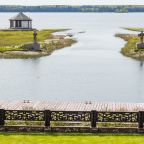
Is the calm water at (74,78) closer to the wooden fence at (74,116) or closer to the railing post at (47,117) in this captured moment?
the wooden fence at (74,116)

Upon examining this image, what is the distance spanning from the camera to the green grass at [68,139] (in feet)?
72.9

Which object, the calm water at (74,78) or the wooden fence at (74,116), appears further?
the calm water at (74,78)

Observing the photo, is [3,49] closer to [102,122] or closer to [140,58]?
[140,58]

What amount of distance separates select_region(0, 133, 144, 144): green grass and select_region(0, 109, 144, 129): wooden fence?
1.06 meters

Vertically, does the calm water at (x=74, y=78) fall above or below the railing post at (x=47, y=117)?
below

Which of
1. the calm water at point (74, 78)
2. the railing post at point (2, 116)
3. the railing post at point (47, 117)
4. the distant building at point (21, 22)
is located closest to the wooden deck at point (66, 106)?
the calm water at point (74, 78)

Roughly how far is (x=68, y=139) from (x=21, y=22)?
119545 millimetres

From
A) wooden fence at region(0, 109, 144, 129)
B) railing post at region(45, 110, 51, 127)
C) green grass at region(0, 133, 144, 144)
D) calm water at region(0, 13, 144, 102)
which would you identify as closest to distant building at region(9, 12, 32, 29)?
calm water at region(0, 13, 144, 102)

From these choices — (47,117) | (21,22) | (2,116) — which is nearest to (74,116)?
(47,117)

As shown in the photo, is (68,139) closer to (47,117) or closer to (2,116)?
(47,117)

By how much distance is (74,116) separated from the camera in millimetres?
24953

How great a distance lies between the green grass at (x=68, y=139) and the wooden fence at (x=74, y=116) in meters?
1.06

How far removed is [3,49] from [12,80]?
108 feet

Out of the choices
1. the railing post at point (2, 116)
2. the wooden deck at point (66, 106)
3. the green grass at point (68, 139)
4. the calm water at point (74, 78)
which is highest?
the railing post at point (2, 116)
